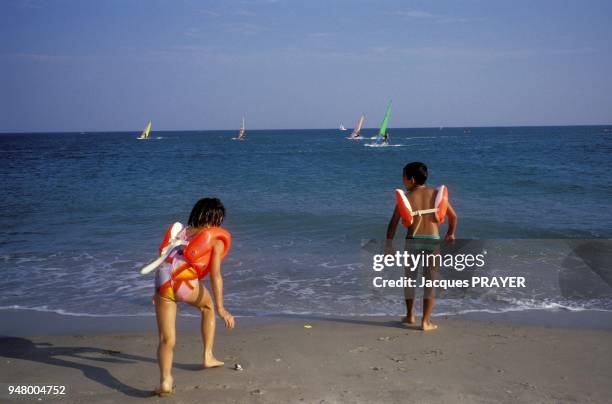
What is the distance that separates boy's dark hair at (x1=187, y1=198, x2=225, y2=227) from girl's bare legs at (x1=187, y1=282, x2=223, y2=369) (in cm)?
43

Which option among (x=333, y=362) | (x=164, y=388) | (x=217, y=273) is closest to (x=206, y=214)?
(x=217, y=273)

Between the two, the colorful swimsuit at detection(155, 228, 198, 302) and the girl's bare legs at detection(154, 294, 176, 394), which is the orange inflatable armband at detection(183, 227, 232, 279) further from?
the girl's bare legs at detection(154, 294, 176, 394)

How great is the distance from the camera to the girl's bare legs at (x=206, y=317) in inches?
151

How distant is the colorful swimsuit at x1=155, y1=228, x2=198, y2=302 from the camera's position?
12.1ft

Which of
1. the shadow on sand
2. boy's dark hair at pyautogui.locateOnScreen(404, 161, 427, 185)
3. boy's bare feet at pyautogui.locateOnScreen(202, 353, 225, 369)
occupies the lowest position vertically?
the shadow on sand

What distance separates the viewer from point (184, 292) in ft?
12.2

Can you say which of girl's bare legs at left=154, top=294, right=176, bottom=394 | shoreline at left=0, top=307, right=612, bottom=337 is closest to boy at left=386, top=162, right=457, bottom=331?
shoreline at left=0, top=307, right=612, bottom=337

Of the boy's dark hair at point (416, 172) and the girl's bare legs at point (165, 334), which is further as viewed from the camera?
the boy's dark hair at point (416, 172)

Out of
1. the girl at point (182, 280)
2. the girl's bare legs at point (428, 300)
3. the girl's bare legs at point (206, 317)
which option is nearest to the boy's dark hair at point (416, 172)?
the girl's bare legs at point (428, 300)

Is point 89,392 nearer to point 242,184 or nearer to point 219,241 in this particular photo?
point 219,241

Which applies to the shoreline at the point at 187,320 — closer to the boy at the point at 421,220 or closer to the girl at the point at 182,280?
the boy at the point at 421,220

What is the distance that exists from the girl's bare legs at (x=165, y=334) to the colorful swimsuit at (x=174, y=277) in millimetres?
54

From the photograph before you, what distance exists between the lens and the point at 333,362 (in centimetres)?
443

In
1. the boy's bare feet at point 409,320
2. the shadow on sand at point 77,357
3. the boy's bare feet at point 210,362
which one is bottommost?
the shadow on sand at point 77,357
